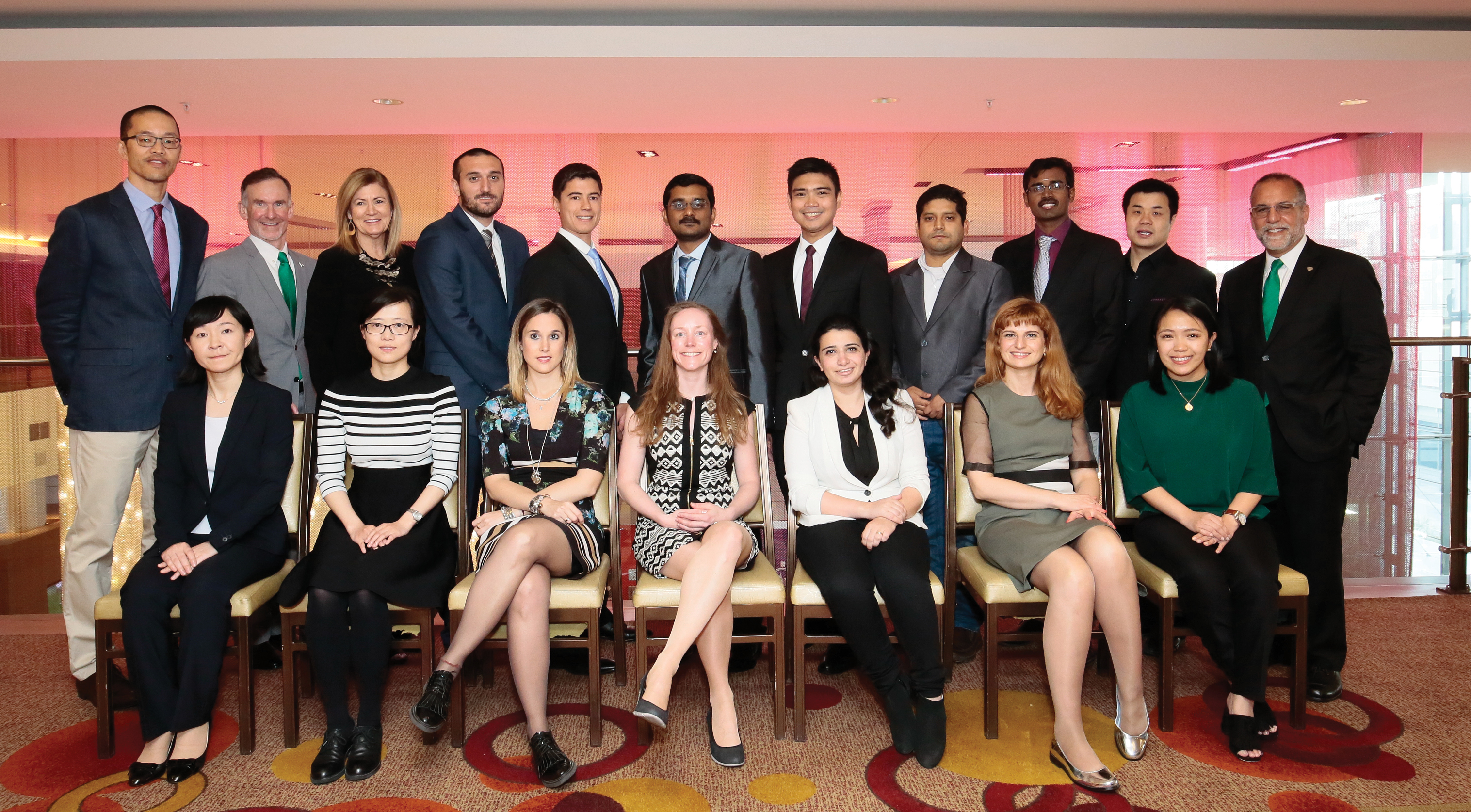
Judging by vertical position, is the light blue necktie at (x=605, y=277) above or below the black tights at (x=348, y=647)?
above

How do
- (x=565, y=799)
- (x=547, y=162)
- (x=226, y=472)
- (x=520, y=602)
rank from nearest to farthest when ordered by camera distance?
(x=565, y=799)
(x=520, y=602)
(x=226, y=472)
(x=547, y=162)

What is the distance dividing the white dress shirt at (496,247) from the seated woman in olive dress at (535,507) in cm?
59

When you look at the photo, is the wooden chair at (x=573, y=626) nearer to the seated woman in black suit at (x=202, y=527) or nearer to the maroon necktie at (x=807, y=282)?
the seated woman in black suit at (x=202, y=527)

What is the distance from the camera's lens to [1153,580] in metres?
2.72

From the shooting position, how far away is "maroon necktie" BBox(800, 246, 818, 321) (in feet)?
10.9

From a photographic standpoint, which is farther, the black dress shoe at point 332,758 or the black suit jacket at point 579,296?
the black suit jacket at point 579,296

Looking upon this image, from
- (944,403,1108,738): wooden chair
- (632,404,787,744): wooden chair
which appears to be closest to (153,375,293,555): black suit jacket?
(632,404,787,744): wooden chair

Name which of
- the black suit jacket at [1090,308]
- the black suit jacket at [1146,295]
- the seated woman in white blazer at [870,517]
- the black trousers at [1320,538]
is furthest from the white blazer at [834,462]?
the black trousers at [1320,538]

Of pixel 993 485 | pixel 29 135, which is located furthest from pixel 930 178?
pixel 29 135

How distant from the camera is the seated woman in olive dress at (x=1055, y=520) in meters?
2.46

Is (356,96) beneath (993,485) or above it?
above

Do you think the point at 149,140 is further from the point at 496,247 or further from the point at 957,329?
the point at 957,329

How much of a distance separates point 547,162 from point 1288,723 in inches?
221

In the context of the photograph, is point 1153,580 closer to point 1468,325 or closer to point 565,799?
point 565,799
